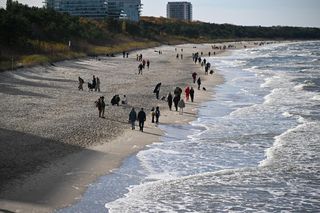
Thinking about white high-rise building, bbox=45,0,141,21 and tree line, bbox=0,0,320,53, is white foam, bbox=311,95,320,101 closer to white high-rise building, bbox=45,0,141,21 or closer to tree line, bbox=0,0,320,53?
tree line, bbox=0,0,320,53

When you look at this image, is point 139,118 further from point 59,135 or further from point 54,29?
point 54,29

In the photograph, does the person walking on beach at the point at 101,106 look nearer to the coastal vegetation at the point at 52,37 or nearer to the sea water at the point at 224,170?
the sea water at the point at 224,170

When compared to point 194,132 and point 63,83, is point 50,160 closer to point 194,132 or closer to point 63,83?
point 194,132

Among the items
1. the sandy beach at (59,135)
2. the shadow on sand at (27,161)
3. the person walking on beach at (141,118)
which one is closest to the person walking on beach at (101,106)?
the sandy beach at (59,135)

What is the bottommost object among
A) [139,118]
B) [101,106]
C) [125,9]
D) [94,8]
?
[139,118]

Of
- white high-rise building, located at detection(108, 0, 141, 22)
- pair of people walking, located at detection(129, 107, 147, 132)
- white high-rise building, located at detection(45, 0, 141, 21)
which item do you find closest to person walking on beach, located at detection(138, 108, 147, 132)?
pair of people walking, located at detection(129, 107, 147, 132)

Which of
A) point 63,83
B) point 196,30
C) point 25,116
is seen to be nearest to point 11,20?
point 63,83

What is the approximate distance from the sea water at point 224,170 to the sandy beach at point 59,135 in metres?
0.70

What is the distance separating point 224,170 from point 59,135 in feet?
20.8

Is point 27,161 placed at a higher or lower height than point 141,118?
lower

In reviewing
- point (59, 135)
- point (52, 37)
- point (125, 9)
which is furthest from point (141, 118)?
point (125, 9)

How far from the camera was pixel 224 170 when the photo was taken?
15.3 metres

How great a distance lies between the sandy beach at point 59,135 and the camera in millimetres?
12531

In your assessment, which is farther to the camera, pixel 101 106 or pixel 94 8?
pixel 94 8
